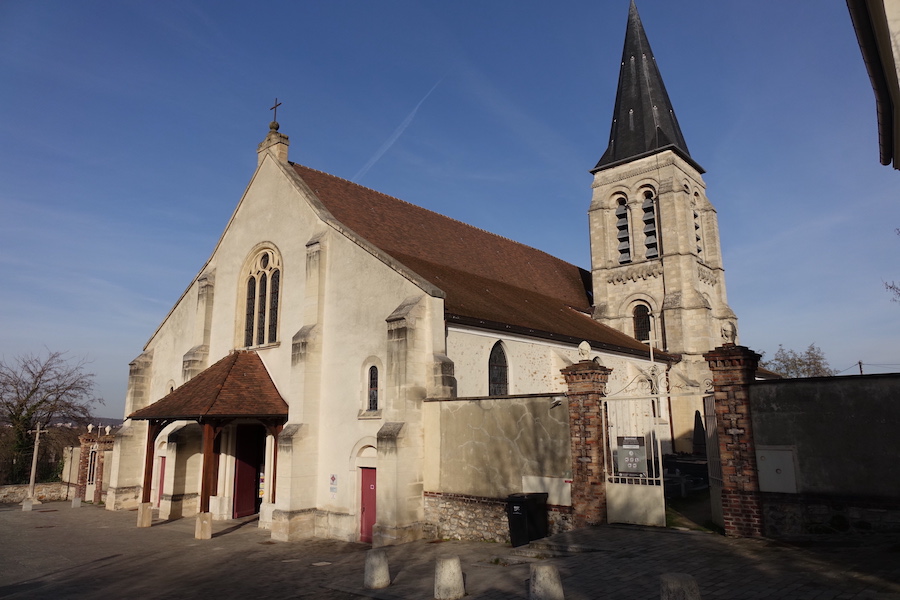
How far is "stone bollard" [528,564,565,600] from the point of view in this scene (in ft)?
22.4

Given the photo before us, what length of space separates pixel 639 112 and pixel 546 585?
28001mm

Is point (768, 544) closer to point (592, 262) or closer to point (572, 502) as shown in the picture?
point (572, 502)

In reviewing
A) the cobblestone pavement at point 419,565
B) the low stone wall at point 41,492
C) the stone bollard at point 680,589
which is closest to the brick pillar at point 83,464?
the low stone wall at point 41,492

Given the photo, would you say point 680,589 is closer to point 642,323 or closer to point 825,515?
point 825,515

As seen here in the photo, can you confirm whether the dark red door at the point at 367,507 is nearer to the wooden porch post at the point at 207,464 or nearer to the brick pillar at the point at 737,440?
the wooden porch post at the point at 207,464

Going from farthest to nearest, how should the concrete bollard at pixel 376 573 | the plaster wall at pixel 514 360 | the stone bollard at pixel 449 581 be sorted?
the plaster wall at pixel 514 360
the concrete bollard at pixel 376 573
the stone bollard at pixel 449 581

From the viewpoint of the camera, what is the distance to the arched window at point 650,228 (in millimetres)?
28219

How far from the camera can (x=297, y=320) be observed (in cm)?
1741

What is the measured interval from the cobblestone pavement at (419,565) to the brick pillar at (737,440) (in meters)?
0.41

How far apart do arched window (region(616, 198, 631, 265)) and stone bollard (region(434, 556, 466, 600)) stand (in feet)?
75.5

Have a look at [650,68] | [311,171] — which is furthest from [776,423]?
[650,68]

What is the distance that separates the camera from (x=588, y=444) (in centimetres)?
1137

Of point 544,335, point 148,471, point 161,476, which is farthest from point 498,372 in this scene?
point 161,476

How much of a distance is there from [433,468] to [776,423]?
7.44 m
